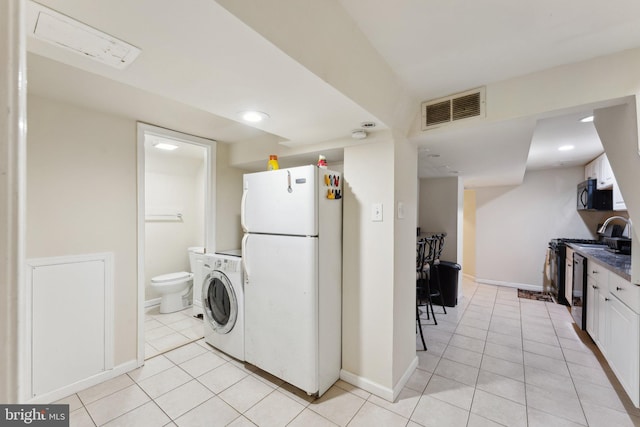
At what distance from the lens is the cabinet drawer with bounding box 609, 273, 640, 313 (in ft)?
5.78

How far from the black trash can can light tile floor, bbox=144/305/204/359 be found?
10.8ft

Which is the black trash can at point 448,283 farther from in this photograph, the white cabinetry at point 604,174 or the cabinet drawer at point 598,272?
the white cabinetry at point 604,174

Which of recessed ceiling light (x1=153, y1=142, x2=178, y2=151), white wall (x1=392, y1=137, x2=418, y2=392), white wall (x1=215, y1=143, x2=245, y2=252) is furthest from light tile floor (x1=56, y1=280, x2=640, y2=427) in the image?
recessed ceiling light (x1=153, y1=142, x2=178, y2=151)

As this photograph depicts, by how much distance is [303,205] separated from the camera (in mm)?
1899

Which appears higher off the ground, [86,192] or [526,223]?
[86,192]

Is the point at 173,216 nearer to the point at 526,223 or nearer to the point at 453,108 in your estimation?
the point at 453,108

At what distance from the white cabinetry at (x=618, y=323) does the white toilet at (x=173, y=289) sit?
14.3ft

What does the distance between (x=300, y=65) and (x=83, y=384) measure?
280cm

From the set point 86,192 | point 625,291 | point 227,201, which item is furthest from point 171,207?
point 625,291

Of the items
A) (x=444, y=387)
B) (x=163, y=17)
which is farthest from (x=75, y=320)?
(x=444, y=387)

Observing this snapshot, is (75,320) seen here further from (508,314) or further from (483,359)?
(508,314)

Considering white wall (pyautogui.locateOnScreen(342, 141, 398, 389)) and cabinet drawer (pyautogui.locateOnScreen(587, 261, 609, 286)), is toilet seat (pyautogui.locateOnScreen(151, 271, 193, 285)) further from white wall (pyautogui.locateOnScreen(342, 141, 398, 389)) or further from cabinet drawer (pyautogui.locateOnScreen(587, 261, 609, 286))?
cabinet drawer (pyautogui.locateOnScreen(587, 261, 609, 286))

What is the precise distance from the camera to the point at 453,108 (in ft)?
6.12
